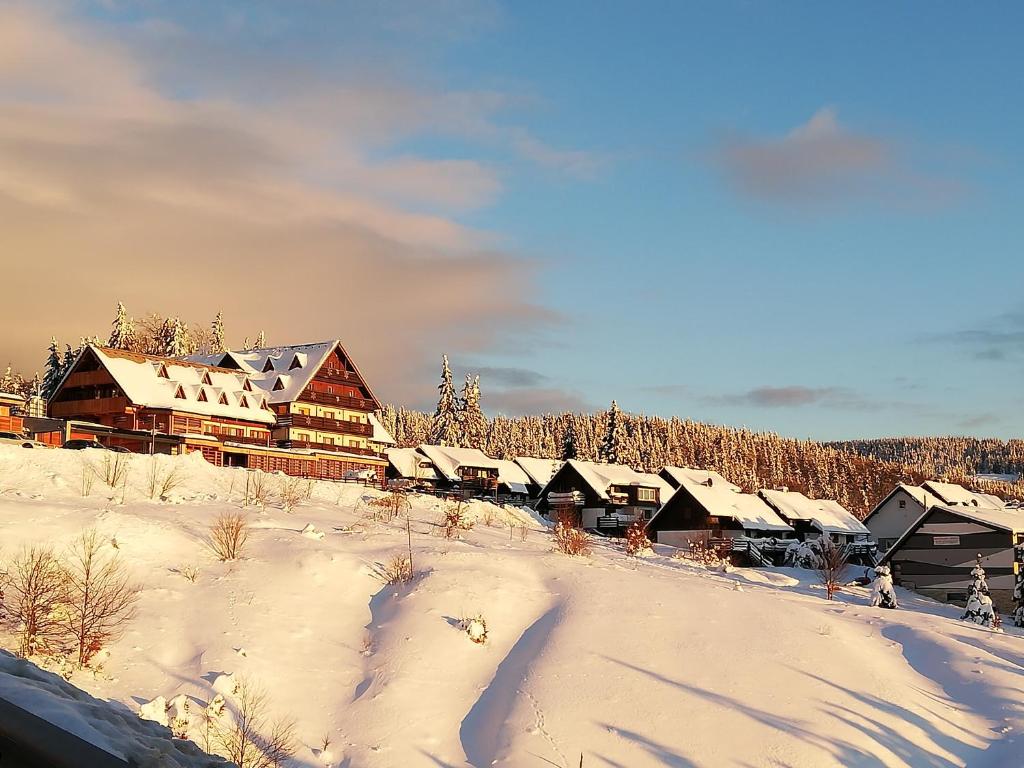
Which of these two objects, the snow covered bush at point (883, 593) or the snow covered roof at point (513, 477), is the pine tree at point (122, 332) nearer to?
the snow covered roof at point (513, 477)

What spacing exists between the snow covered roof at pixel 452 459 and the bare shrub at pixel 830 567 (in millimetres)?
41081

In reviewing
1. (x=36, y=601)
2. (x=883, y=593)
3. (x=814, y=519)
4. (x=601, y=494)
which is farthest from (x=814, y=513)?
(x=36, y=601)

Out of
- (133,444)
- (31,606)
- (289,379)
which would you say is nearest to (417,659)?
(31,606)

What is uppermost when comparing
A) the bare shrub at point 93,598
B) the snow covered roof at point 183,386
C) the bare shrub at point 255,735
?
the snow covered roof at point 183,386

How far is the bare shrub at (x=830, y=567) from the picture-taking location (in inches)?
1873

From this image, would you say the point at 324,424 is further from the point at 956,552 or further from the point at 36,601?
the point at 36,601

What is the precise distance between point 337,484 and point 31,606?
35.4 m

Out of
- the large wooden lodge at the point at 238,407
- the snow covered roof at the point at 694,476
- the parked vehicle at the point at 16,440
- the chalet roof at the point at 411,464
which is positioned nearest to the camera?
the parked vehicle at the point at 16,440

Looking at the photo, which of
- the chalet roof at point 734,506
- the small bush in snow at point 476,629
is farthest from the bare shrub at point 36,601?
the chalet roof at point 734,506

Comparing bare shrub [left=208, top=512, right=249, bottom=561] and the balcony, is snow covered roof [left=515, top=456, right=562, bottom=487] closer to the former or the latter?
the balcony

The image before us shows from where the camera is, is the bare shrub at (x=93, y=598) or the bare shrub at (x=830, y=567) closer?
the bare shrub at (x=93, y=598)

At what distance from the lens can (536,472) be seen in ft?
365

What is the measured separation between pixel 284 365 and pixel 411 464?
76.4 ft

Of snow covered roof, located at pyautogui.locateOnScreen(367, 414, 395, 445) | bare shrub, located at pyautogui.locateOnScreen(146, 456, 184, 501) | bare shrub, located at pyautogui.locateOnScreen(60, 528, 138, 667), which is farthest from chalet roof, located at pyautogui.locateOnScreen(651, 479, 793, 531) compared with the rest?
bare shrub, located at pyautogui.locateOnScreen(60, 528, 138, 667)
